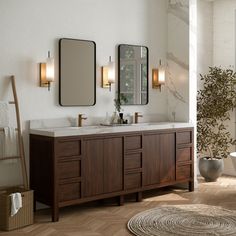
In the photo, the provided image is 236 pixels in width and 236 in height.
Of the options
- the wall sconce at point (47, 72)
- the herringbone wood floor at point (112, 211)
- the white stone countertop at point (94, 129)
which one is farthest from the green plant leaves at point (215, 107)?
the wall sconce at point (47, 72)

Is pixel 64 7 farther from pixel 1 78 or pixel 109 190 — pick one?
pixel 109 190

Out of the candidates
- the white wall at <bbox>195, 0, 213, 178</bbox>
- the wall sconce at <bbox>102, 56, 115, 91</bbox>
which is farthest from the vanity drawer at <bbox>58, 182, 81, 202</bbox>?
the white wall at <bbox>195, 0, 213, 178</bbox>

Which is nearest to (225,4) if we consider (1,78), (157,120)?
(157,120)

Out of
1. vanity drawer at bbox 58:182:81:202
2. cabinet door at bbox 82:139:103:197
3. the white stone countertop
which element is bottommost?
vanity drawer at bbox 58:182:81:202

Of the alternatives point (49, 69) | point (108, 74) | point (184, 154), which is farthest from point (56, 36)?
point (184, 154)

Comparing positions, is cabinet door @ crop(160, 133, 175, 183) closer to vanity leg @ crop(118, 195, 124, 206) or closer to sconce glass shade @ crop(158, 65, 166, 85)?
vanity leg @ crop(118, 195, 124, 206)

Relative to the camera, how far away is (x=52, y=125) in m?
5.20

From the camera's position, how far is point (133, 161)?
5363 millimetres

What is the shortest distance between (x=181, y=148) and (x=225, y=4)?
2796mm

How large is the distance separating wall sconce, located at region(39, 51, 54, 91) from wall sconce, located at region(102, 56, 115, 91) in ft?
2.73

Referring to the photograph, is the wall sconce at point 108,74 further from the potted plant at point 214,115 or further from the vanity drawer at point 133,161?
the potted plant at point 214,115

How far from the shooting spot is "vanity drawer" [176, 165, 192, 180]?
592 cm

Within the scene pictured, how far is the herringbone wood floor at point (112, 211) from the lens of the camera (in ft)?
14.2

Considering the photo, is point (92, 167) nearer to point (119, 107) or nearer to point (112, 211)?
point (112, 211)
